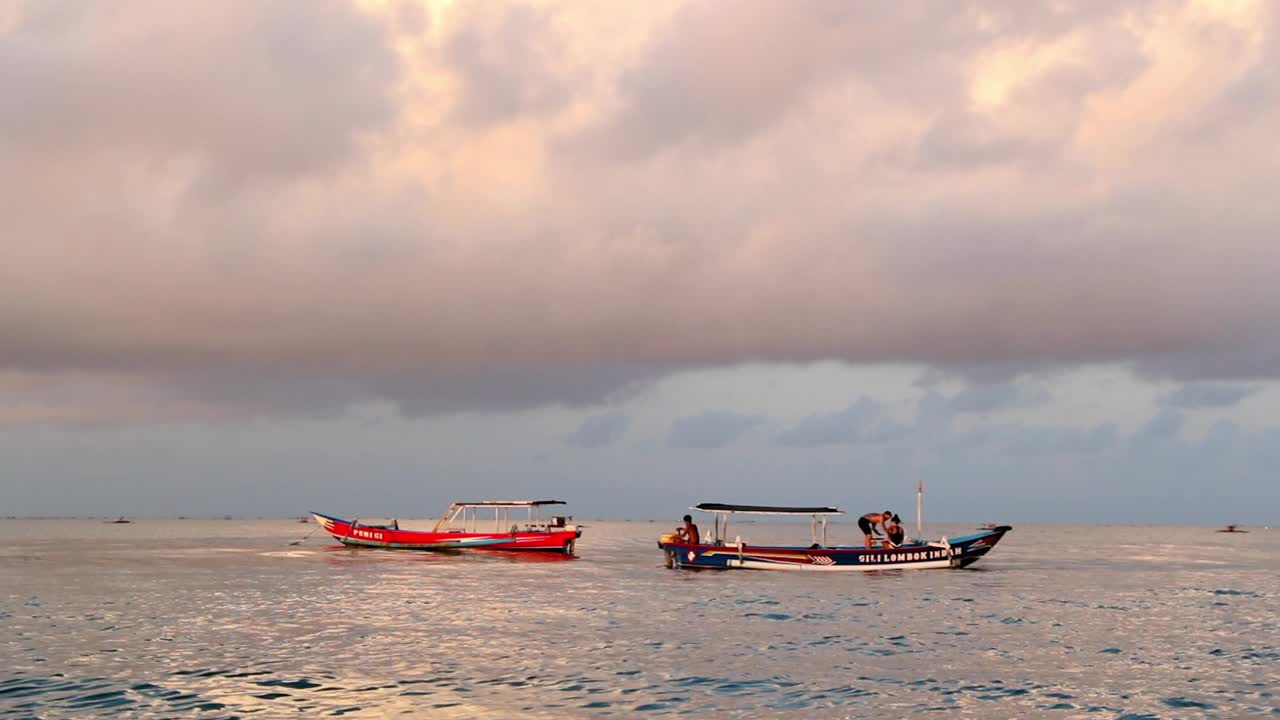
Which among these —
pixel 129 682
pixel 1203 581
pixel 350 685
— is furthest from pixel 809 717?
pixel 1203 581

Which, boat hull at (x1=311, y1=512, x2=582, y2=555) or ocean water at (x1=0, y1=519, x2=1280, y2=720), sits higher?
boat hull at (x1=311, y1=512, x2=582, y2=555)

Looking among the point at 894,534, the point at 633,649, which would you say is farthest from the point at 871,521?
the point at 633,649

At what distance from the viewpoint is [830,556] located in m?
60.7

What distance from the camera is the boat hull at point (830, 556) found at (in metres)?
59.7

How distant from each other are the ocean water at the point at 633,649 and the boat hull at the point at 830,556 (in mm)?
1654

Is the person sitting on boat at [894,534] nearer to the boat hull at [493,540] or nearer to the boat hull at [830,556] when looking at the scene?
the boat hull at [830,556]

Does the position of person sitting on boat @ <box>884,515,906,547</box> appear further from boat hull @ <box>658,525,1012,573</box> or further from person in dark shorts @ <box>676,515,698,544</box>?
person in dark shorts @ <box>676,515,698,544</box>

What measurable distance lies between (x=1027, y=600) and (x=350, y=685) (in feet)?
114

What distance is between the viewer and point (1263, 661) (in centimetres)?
3025

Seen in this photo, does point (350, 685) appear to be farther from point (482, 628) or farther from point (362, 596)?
point (362, 596)

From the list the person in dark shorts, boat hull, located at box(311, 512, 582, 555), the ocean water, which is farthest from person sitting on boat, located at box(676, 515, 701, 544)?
boat hull, located at box(311, 512, 582, 555)

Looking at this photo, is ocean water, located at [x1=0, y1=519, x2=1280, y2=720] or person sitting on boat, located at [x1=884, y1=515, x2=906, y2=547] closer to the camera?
ocean water, located at [x1=0, y1=519, x2=1280, y2=720]

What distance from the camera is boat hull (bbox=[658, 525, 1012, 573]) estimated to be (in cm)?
5972

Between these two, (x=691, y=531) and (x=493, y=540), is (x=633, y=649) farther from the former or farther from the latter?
(x=493, y=540)
